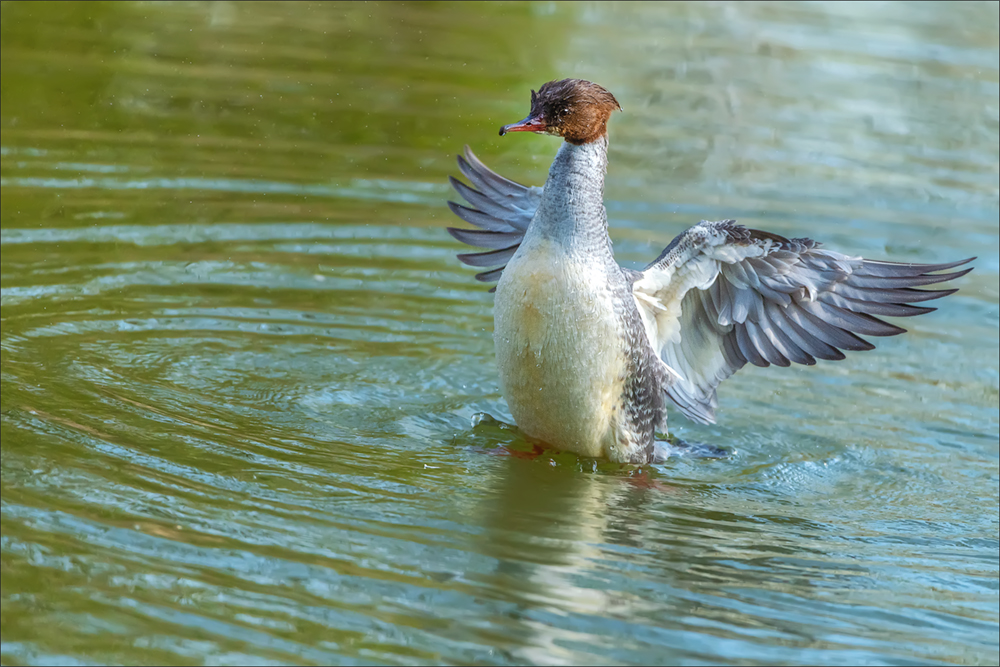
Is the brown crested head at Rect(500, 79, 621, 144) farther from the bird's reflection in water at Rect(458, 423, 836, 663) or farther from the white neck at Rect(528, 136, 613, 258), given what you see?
the bird's reflection in water at Rect(458, 423, 836, 663)

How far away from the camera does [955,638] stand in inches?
201

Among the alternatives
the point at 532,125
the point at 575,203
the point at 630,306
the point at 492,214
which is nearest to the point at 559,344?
the point at 630,306

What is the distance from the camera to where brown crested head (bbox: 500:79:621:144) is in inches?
242

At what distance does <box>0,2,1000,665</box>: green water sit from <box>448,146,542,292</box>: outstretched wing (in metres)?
0.62

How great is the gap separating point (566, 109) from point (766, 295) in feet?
4.87

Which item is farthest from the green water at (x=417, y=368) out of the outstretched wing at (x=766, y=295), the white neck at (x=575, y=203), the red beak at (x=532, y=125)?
the red beak at (x=532, y=125)

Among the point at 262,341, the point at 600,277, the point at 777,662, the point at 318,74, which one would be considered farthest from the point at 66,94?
the point at 777,662

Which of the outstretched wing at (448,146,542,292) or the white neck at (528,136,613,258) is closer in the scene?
the white neck at (528,136,613,258)

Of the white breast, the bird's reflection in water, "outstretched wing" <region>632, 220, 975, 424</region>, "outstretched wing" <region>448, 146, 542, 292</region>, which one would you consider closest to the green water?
the bird's reflection in water

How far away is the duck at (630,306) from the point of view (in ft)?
20.4

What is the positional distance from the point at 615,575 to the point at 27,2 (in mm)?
10056

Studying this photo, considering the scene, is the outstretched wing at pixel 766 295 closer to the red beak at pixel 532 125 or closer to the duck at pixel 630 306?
the duck at pixel 630 306

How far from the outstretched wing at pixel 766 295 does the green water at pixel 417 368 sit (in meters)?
0.75

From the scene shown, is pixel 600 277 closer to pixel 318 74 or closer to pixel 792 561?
pixel 792 561
